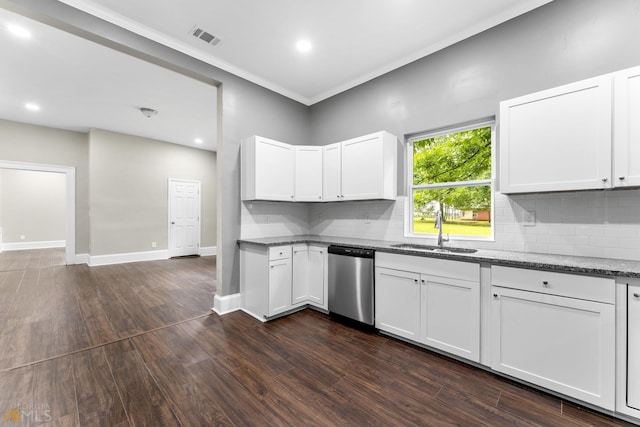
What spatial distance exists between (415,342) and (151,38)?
13.3 ft

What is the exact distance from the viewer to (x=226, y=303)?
3.35m


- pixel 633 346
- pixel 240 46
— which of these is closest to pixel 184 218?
pixel 240 46

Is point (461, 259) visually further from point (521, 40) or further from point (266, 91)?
point (266, 91)

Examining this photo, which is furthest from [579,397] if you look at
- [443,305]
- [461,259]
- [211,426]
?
[211,426]

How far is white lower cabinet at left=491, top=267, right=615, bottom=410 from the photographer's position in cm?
166

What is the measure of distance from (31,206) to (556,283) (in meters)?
12.6

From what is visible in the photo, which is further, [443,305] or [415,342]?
[415,342]

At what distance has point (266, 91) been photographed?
3867mm

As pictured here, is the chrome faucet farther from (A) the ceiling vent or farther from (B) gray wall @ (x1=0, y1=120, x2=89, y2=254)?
(B) gray wall @ (x1=0, y1=120, x2=89, y2=254)

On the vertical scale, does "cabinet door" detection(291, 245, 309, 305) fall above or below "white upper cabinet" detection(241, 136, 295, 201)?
below

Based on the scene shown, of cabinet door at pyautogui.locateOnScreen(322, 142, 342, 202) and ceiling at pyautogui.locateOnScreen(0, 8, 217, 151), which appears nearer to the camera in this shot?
ceiling at pyautogui.locateOnScreen(0, 8, 217, 151)

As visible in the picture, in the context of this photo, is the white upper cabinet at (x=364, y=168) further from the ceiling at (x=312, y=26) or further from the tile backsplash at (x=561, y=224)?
the ceiling at (x=312, y=26)

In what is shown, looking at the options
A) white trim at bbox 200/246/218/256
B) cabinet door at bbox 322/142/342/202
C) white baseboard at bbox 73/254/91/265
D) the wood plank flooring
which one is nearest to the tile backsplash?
cabinet door at bbox 322/142/342/202

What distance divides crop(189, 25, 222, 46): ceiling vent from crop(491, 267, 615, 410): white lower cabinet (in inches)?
140
